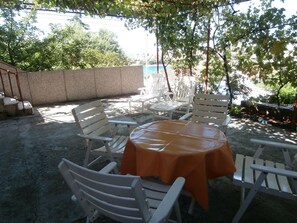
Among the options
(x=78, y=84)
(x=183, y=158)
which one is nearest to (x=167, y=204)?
(x=183, y=158)

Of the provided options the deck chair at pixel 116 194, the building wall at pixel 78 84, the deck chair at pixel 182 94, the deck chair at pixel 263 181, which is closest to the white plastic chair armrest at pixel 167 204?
the deck chair at pixel 116 194

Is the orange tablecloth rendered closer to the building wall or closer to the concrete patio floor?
the concrete patio floor

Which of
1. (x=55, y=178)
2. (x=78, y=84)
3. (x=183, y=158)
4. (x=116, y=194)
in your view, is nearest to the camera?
(x=116, y=194)

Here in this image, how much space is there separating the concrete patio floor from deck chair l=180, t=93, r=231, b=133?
632 mm

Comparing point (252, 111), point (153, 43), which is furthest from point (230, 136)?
point (153, 43)

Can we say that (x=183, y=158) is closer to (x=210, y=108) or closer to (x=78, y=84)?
(x=210, y=108)

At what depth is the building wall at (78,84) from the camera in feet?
22.6

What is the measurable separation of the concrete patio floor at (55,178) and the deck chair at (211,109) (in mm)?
632

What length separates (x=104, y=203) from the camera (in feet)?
4.34

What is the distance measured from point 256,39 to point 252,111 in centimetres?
162

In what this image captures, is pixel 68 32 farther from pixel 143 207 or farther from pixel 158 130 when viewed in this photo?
pixel 143 207

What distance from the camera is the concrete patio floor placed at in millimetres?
2088

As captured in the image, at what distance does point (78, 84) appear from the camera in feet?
24.5

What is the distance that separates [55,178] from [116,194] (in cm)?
188
